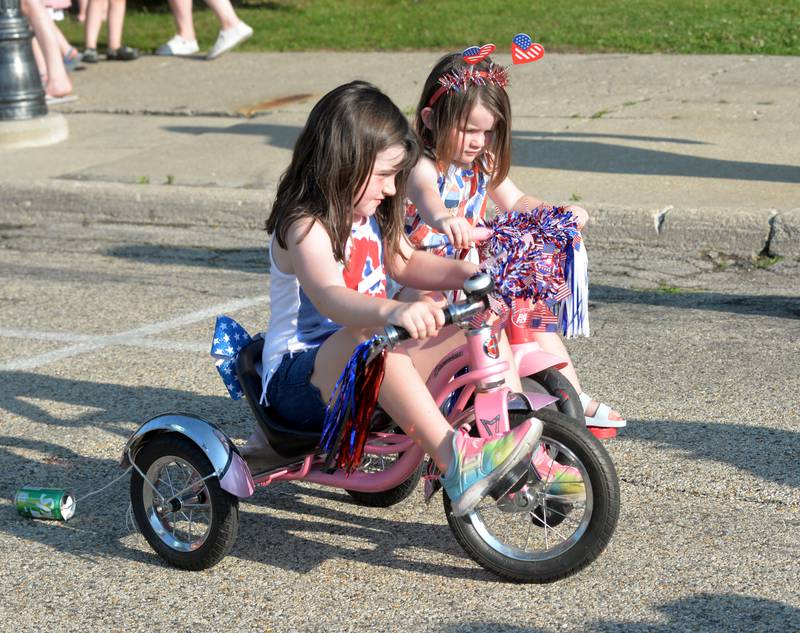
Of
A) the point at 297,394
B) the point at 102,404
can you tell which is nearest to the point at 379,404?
the point at 297,394

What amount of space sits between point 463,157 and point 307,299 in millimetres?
974

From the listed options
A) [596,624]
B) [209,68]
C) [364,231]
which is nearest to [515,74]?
[209,68]

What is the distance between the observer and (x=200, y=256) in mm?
7277

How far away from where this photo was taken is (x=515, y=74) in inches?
442

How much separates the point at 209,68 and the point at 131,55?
3.65ft

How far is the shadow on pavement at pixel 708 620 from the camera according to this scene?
3.13 meters

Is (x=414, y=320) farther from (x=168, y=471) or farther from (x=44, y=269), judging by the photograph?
(x=44, y=269)

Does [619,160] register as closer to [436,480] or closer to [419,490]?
[419,490]

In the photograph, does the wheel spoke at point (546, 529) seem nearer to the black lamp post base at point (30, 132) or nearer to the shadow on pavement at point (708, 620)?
the shadow on pavement at point (708, 620)

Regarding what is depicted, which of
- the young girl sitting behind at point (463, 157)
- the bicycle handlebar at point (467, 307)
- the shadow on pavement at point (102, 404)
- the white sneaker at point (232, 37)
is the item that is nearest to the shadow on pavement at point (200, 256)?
the shadow on pavement at point (102, 404)

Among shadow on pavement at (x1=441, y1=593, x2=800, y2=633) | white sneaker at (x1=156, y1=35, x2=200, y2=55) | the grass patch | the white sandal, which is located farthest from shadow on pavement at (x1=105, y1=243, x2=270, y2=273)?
white sneaker at (x1=156, y1=35, x2=200, y2=55)

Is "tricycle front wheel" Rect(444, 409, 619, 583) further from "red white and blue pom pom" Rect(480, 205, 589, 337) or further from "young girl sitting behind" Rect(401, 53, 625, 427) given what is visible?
"young girl sitting behind" Rect(401, 53, 625, 427)

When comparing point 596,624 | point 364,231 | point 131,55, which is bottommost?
point 131,55

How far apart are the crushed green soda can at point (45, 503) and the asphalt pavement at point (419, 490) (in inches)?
1.7
